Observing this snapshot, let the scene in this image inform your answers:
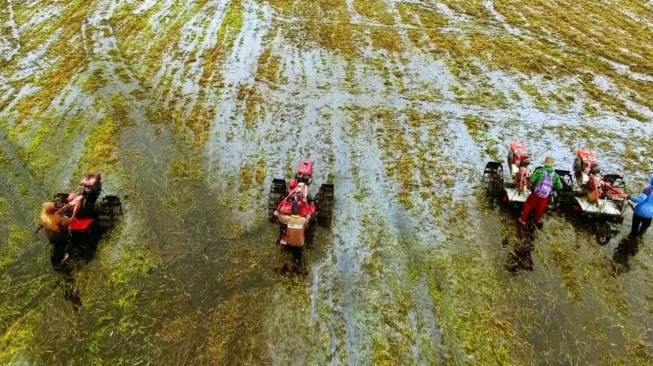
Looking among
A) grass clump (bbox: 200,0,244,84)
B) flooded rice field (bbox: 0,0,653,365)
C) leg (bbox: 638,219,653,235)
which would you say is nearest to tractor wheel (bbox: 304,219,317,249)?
flooded rice field (bbox: 0,0,653,365)

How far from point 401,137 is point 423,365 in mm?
7559

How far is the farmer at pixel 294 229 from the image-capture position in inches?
334

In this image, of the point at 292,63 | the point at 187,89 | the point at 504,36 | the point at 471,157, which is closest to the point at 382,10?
the point at 504,36

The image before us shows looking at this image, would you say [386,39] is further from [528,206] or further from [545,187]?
[545,187]

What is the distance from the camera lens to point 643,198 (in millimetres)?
9336

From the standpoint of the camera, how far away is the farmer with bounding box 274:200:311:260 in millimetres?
8484

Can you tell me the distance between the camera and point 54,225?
857 centimetres

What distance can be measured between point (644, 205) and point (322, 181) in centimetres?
693

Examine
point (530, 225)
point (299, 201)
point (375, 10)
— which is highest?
point (299, 201)

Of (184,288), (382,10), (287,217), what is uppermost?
(287,217)

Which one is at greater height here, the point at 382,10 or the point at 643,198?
the point at 643,198

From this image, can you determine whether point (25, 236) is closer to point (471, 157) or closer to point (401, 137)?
point (401, 137)

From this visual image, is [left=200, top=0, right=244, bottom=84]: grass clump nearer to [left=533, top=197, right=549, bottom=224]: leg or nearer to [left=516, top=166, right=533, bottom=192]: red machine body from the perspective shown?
[left=516, top=166, right=533, bottom=192]: red machine body

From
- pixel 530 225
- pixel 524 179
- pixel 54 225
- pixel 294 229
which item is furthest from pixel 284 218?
pixel 524 179
